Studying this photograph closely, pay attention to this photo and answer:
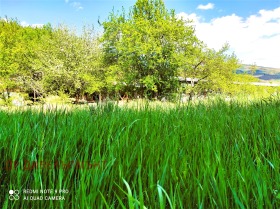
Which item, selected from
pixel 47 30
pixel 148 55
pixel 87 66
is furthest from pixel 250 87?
pixel 47 30

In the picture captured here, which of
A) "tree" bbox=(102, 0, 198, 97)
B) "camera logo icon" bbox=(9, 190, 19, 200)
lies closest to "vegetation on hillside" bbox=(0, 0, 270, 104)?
"tree" bbox=(102, 0, 198, 97)

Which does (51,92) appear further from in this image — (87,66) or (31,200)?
(31,200)

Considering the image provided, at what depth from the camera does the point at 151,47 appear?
2362cm

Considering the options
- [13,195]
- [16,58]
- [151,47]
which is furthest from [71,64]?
[13,195]

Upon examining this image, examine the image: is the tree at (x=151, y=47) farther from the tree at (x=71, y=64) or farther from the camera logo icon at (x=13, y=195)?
the camera logo icon at (x=13, y=195)

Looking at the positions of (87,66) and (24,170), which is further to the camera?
(87,66)

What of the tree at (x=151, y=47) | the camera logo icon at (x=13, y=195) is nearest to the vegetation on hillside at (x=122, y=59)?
the tree at (x=151, y=47)

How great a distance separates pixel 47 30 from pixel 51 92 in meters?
13.4

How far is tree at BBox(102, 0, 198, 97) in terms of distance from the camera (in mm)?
23594

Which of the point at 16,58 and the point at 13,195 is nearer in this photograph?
the point at 13,195

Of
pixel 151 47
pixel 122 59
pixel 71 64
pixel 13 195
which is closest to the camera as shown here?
pixel 13 195

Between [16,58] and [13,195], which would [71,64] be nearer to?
[16,58]

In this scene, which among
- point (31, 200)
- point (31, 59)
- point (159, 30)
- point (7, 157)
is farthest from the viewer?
point (31, 59)

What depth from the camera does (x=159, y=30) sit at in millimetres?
23469
